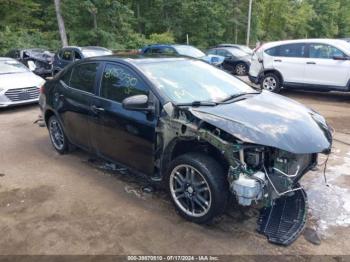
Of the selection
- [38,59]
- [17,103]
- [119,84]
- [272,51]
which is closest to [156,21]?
[38,59]

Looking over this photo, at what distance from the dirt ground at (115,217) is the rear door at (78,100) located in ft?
1.77

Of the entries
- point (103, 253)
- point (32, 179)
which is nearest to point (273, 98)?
point (103, 253)

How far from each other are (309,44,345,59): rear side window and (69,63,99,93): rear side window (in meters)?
7.50

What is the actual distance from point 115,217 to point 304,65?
835 centimetres

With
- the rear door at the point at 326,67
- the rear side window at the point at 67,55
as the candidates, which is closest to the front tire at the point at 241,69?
the rear door at the point at 326,67

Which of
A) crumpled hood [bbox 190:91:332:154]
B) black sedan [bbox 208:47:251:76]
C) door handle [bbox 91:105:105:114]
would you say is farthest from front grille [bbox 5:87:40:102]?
black sedan [bbox 208:47:251:76]

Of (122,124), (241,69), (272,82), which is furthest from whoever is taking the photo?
(241,69)

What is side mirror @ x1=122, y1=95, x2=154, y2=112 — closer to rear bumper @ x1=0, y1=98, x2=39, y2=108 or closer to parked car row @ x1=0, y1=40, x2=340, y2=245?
parked car row @ x1=0, y1=40, x2=340, y2=245

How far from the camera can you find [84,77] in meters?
5.01

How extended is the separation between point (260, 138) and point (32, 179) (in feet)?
11.0

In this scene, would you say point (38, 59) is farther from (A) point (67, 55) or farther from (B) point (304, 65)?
(B) point (304, 65)

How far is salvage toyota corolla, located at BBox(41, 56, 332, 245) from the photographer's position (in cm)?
329

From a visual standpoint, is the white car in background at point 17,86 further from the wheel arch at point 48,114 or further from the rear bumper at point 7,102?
the wheel arch at point 48,114

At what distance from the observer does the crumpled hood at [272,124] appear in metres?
3.24
